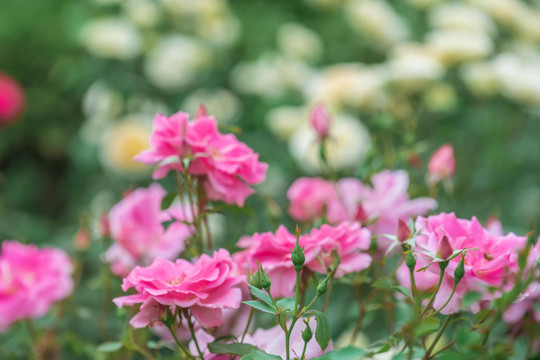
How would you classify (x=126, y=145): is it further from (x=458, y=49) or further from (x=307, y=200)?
(x=307, y=200)

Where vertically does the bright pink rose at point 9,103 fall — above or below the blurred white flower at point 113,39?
below

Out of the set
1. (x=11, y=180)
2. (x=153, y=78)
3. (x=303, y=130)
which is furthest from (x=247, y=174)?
(x=11, y=180)

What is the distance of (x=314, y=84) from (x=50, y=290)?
27.8 inches

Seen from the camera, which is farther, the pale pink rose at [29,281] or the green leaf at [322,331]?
the pale pink rose at [29,281]

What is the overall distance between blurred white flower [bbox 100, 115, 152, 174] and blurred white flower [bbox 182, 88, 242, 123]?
136mm

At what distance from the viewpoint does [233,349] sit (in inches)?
14.9

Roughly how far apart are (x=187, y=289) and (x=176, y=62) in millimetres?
1048

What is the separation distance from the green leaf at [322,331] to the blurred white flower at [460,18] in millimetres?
999

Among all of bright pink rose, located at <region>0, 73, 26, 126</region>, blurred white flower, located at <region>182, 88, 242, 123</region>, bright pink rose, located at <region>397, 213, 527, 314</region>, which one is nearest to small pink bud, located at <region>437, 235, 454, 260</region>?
bright pink rose, located at <region>397, 213, 527, 314</region>

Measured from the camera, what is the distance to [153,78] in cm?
142

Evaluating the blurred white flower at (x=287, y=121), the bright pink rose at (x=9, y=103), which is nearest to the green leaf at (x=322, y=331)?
the blurred white flower at (x=287, y=121)

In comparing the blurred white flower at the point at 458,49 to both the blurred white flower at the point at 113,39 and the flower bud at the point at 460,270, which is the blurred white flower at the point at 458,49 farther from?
the flower bud at the point at 460,270

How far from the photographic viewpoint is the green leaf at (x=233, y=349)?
38 centimetres

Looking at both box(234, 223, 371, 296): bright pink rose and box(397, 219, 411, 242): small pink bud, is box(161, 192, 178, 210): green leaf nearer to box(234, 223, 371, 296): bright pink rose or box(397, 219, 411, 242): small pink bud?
box(234, 223, 371, 296): bright pink rose
